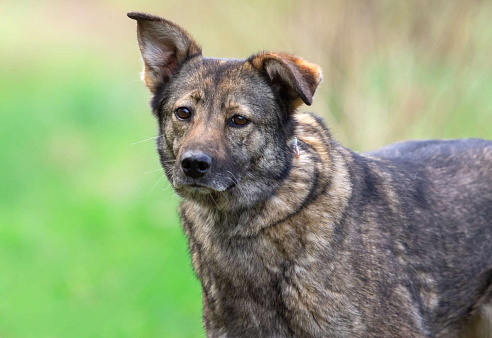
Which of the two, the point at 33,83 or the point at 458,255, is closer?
the point at 458,255

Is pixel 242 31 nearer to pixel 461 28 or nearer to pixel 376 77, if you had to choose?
pixel 376 77

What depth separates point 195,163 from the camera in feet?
14.0

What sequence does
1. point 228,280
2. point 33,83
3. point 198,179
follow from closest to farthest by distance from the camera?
point 198,179 → point 228,280 → point 33,83

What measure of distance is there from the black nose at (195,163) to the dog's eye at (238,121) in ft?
1.05

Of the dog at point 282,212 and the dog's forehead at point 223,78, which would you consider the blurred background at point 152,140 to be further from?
the dog's forehead at point 223,78

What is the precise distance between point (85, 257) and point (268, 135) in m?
4.47

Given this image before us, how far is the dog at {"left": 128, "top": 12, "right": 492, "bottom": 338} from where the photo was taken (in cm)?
A: 450

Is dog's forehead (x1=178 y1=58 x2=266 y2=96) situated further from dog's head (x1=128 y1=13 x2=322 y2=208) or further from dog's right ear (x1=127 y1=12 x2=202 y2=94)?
dog's right ear (x1=127 y1=12 x2=202 y2=94)

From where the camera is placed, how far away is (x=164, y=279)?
26.8 feet

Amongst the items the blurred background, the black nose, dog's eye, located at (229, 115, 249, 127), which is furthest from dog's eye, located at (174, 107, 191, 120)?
the blurred background

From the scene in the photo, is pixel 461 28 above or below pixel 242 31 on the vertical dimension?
above

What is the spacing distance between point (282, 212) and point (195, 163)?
2.13 feet

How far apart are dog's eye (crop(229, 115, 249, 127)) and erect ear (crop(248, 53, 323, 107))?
30 cm

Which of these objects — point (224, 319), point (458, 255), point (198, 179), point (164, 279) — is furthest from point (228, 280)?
point (164, 279)
